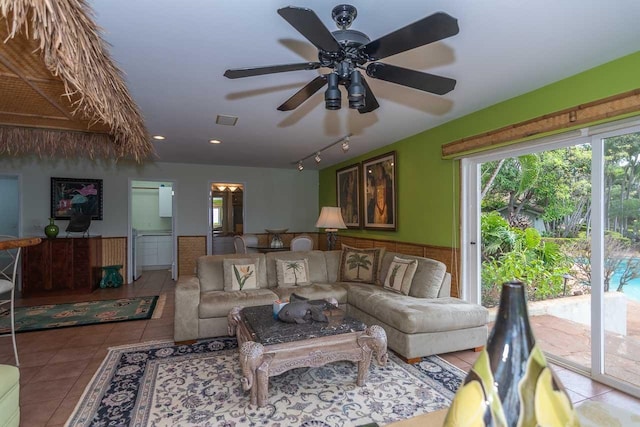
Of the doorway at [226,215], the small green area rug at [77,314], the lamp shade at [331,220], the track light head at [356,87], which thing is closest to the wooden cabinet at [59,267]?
the small green area rug at [77,314]

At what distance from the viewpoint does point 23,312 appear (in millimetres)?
4312

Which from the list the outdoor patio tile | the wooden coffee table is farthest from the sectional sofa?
the outdoor patio tile

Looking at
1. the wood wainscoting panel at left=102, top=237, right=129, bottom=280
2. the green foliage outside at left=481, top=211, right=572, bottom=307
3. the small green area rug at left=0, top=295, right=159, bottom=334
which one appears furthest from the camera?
the wood wainscoting panel at left=102, top=237, right=129, bottom=280

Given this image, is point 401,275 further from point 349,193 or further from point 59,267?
point 59,267

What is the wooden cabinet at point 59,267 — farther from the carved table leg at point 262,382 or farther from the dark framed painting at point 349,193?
the carved table leg at point 262,382

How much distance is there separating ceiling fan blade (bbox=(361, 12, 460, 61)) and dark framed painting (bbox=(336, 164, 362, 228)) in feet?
14.1

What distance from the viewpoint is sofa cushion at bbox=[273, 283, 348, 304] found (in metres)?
3.66

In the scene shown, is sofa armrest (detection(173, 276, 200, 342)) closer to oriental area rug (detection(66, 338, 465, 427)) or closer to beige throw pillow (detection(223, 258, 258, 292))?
oriental area rug (detection(66, 338, 465, 427))

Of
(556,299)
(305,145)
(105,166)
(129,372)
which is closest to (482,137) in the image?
(556,299)

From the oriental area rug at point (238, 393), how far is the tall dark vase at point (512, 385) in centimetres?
149

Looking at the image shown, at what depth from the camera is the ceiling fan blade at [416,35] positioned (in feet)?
4.21

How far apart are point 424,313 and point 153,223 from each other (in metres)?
7.48

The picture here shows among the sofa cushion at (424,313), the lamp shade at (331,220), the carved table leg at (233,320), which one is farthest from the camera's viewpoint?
the lamp shade at (331,220)

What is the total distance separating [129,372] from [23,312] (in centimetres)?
289
